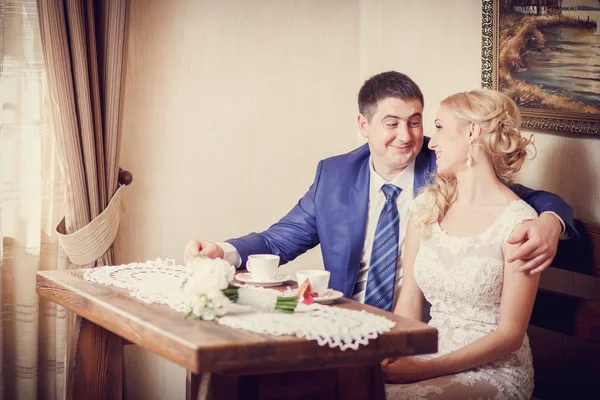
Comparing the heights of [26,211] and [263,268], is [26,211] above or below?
above

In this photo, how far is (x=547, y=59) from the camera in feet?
9.01

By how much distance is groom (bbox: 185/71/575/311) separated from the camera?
2803mm

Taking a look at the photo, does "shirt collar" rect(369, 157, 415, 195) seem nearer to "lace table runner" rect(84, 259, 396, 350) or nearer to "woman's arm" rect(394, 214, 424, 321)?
"woman's arm" rect(394, 214, 424, 321)

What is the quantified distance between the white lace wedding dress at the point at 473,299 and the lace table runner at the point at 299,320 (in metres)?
0.43

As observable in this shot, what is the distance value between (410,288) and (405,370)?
14.8 inches

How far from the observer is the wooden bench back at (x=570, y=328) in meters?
2.44

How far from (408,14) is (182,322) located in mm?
2233

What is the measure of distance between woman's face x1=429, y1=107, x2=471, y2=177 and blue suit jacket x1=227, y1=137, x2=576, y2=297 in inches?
14.5

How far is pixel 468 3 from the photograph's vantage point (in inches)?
128

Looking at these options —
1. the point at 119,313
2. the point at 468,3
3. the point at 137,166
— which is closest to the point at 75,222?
the point at 137,166

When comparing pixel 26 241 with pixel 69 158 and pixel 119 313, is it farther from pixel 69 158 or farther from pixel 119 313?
pixel 119 313

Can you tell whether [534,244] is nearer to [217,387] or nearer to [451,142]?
[451,142]

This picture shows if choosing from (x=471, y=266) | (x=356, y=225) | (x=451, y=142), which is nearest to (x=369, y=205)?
(x=356, y=225)

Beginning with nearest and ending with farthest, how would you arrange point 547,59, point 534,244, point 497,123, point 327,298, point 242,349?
point 242,349 → point 327,298 → point 534,244 → point 497,123 → point 547,59
